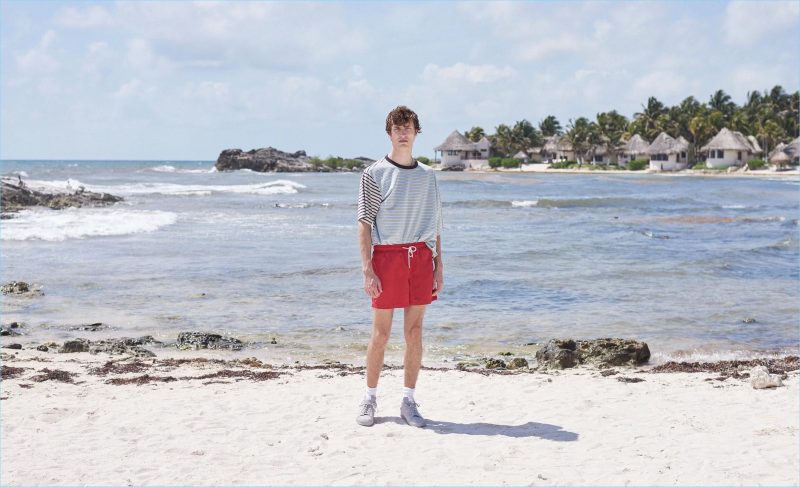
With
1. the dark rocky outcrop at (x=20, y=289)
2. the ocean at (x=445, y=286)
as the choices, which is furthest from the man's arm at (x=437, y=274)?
the dark rocky outcrop at (x=20, y=289)

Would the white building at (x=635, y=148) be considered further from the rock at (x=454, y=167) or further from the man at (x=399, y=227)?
the man at (x=399, y=227)

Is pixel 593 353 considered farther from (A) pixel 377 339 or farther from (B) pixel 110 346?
(B) pixel 110 346

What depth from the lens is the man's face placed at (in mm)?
4949

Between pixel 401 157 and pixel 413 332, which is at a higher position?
pixel 401 157

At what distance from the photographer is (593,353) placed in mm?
8195

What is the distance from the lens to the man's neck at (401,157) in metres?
5.00

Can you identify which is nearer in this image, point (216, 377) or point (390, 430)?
point (390, 430)

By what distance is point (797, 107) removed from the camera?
96.9 metres

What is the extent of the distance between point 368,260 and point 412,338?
687 millimetres

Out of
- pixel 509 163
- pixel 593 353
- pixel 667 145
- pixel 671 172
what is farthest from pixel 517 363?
pixel 509 163

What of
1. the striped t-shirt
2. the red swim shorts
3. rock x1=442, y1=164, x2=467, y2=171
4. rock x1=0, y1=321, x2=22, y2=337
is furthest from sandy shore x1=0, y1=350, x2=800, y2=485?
rock x1=442, y1=164, x2=467, y2=171

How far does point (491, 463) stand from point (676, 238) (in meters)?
19.1

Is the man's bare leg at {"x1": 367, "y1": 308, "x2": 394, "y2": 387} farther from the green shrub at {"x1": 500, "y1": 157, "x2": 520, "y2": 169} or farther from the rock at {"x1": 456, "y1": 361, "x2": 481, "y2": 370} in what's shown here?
the green shrub at {"x1": 500, "y1": 157, "x2": 520, "y2": 169}

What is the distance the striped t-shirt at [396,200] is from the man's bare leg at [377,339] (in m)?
0.49
